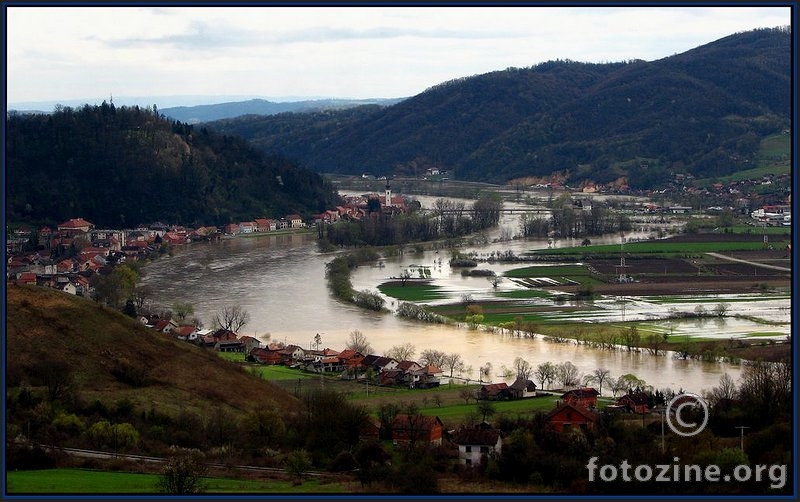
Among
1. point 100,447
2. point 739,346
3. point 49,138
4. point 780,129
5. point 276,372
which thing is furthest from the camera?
point 780,129

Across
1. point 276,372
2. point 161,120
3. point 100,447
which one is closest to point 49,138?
point 161,120

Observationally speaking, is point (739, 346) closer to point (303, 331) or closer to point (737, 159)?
point (303, 331)

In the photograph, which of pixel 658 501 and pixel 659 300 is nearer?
pixel 658 501

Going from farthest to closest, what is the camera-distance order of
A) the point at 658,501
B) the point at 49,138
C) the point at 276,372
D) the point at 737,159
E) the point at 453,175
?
the point at 453,175, the point at 737,159, the point at 49,138, the point at 276,372, the point at 658,501

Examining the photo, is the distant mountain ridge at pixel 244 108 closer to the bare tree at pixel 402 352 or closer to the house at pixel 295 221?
the house at pixel 295 221

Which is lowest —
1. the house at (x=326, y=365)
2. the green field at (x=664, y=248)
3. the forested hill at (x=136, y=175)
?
the house at (x=326, y=365)

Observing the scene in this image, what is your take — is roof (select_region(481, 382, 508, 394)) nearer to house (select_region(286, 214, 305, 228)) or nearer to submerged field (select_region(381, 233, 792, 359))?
submerged field (select_region(381, 233, 792, 359))

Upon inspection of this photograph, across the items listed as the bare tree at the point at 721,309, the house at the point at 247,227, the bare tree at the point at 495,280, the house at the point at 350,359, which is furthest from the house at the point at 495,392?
the house at the point at 247,227
